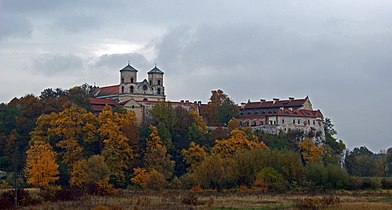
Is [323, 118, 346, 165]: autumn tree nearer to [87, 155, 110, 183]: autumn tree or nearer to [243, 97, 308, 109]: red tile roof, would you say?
[243, 97, 308, 109]: red tile roof

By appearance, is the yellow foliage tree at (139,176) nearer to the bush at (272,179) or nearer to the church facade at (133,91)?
the bush at (272,179)

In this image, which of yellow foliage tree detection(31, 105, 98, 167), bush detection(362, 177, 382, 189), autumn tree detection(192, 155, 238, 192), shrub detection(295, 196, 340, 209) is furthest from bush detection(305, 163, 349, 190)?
yellow foliage tree detection(31, 105, 98, 167)

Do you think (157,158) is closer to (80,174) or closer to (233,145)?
(233,145)

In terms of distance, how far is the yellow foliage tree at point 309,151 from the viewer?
105 metres

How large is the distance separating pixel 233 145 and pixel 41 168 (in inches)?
1080

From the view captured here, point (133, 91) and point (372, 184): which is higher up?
point (133, 91)

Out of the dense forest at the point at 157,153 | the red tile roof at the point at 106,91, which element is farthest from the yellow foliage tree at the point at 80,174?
the red tile roof at the point at 106,91

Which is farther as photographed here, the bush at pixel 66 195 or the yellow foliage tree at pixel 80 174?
the yellow foliage tree at pixel 80 174

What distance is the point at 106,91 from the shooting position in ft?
424

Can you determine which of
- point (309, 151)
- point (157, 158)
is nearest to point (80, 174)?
point (157, 158)

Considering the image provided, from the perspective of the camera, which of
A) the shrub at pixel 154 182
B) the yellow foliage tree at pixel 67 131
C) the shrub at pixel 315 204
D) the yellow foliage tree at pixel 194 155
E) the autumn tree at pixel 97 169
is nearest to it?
the shrub at pixel 315 204

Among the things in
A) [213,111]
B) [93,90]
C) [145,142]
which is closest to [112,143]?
[145,142]

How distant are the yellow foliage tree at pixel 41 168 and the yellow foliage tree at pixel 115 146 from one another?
681 cm

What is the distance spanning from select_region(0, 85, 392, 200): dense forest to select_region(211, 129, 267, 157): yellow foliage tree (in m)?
0.13
